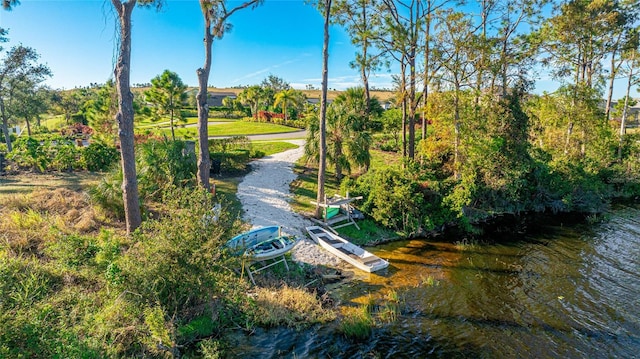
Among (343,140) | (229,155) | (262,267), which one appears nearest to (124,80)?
(262,267)

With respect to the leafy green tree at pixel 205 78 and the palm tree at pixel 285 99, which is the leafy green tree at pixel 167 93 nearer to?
the leafy green tree at pixel 205 78

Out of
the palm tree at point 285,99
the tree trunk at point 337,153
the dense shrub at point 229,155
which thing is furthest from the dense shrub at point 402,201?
the palm tree at point 285,99

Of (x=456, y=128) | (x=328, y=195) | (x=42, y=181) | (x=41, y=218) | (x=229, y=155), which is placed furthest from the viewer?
(x=229, y=155)

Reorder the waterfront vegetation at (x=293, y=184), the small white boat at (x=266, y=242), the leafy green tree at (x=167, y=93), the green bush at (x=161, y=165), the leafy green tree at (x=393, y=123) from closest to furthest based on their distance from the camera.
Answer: the waterfront vegetation at (x=293, y=184)
the small white boat at (x=266, y=242)
the green bush at (x=161, y=165)
the leafy green tree at (x=167, y=93)
the leafy green tree at (x=393, y=123)

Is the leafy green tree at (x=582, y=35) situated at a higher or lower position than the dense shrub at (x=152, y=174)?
higher

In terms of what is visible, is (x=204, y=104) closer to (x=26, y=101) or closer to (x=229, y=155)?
(x=229, y=155)

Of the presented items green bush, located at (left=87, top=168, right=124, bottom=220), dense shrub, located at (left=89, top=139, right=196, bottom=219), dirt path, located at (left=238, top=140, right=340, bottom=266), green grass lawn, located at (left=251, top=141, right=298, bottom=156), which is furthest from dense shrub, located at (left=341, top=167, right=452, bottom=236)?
green grass lawn, located at (left=251, top=141, right=298, bottom=156)
